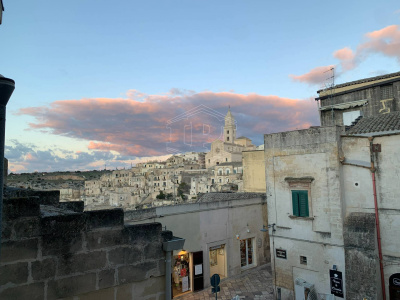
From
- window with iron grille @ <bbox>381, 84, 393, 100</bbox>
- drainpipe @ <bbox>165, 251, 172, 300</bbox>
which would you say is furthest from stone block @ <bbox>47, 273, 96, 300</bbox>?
window with iron grille @ <bbox>381, 84, 393, 100</bbox>

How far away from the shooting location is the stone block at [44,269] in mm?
4160

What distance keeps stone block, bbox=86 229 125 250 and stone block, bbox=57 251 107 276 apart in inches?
5.0

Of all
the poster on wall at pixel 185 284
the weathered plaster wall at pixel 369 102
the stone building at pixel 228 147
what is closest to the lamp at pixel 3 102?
the poster on wall at pixel 185 284

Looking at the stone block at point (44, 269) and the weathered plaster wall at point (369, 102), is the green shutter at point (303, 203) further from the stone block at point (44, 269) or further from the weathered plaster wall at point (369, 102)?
the stone block at point (44, 269)

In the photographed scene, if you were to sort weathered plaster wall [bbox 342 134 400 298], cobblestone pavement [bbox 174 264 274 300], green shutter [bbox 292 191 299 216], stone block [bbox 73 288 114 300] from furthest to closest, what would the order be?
cobblestone pavement [bbox 174 264 274 300]
green shutter [bbox 292 191 299 216]
weathered plaster wall [bbox 342 134 400 298]
stone block [bbox 73 288 114 300]

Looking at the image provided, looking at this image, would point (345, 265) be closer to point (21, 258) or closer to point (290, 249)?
point (290, 249)

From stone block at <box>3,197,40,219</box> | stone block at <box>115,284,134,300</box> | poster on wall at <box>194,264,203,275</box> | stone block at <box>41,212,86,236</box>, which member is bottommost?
poster on wall at <box>194,264,203,275</box>

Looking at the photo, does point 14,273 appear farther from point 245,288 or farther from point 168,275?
point 245,288

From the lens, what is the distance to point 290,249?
15.2 meters

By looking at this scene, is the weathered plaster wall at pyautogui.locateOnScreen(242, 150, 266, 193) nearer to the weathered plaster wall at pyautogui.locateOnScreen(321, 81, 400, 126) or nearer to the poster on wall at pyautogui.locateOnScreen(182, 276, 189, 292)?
the weathered plaster wall at pyautogui.locateOnScreen(321, 81, 400, 126)

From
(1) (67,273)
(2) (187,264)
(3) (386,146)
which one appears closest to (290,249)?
(2) (187,264)

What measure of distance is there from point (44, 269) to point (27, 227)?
0.70 m

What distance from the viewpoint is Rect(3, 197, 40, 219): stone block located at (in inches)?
155

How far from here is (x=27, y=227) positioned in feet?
13.4
